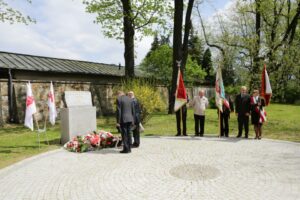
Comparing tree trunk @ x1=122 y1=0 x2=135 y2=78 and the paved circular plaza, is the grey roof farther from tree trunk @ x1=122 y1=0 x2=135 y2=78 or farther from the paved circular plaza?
the paved circular plaza

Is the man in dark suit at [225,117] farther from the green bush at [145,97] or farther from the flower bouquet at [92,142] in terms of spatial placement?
the flower bouquet at [92,142]

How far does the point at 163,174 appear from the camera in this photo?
816 cm

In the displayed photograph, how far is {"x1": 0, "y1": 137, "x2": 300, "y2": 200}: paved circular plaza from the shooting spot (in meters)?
6.75

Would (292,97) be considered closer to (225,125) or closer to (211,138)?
(225,125)

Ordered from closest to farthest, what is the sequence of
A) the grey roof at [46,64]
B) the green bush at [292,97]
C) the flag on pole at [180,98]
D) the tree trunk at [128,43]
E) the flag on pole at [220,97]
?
the flag on pole at [220,97]
the flag on pole at [180,98]
the grey roof at [46,64]
the tree trunk at [128,43]
the green bush at [292,97]

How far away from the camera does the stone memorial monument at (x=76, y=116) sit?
41.2 feet

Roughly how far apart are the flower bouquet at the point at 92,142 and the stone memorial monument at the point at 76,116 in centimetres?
63

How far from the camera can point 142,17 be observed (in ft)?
Result: 79.8

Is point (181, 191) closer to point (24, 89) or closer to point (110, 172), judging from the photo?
point (110, 172)

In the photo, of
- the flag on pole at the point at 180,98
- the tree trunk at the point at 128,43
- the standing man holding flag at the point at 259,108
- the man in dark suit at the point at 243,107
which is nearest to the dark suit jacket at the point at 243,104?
the man in dark suit at the point at 243,107

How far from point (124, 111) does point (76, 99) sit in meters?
3.14

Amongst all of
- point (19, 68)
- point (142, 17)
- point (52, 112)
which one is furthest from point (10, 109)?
point (142, 17)

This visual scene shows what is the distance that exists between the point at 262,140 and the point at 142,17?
47.5 ft

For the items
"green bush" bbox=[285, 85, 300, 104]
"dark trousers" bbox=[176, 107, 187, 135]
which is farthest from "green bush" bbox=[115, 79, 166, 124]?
"green bush" bbox=[285, 85, 300, 104]
